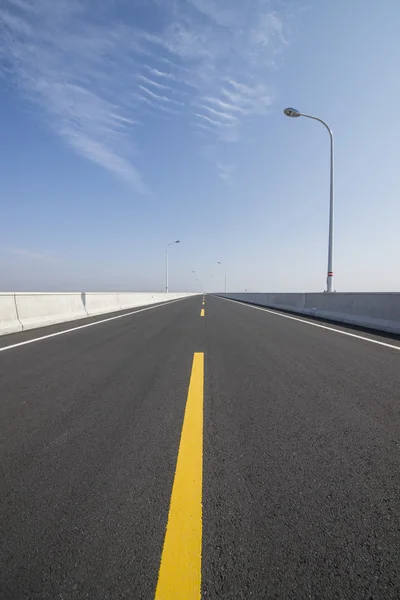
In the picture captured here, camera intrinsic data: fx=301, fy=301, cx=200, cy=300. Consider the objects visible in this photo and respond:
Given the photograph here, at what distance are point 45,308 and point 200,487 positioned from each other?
32.5ft

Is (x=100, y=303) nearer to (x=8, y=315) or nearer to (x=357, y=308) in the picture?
(x=8, y=315)

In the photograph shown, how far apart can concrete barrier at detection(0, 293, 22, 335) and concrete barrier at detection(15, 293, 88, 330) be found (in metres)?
0.17

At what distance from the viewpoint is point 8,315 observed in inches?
329

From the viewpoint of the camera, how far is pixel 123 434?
2.53m

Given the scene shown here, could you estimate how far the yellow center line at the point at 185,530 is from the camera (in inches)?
48.8

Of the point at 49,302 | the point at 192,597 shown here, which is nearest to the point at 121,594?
the point at 192,597

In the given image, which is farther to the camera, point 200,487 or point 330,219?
point 330,219

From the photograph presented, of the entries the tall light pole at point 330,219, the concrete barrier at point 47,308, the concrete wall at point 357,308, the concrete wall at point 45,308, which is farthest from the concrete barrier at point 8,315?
the tall light pole at point 330,219

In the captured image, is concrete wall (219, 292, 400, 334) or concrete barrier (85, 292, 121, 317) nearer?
concrete wall (219, 292, 400, 334)

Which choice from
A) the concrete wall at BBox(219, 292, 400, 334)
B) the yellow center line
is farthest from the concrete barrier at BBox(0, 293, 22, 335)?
the concrete wall at BBox(219, 292, 400, 334)

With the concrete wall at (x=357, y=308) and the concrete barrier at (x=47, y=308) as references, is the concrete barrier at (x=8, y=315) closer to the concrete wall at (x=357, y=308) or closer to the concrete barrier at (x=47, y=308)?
the concrete barrier at (x=47, y=308)

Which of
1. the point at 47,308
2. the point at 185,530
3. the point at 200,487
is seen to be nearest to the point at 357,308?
the point at 200,487

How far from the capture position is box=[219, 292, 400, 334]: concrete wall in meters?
8.48

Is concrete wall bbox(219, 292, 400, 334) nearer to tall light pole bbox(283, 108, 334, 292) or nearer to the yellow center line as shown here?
tall light pole bbox(283, 108, 334, 292)
